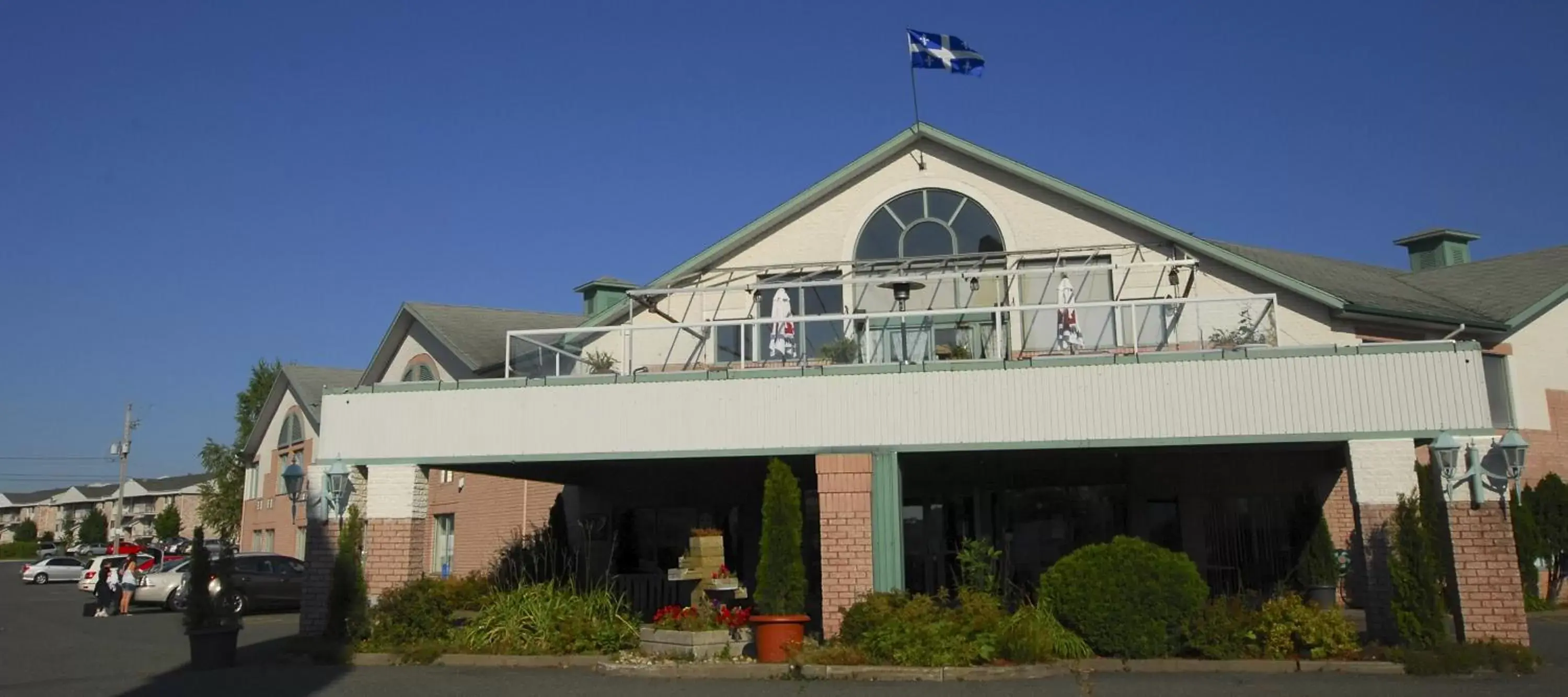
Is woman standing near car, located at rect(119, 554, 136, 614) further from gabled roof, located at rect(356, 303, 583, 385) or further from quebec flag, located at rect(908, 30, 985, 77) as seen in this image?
quebec flag, located at rect(908, 30, 985, 77)

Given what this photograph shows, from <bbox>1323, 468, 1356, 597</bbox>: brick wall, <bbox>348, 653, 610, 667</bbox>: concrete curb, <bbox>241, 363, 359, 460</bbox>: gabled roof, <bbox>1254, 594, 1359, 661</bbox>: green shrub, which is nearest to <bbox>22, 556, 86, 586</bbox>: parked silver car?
<bbox>241, 363, 359, 460</bbox>: gabled roof

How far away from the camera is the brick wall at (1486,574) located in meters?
13.4

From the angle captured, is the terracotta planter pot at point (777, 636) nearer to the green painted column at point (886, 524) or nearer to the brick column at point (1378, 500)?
the green painted column at point (886, 524)

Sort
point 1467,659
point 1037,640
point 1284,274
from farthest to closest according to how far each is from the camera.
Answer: point 1284,274
point 1037,640
point 1467,659

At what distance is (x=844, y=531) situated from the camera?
15039 millimetres

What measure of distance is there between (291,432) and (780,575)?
105 feet

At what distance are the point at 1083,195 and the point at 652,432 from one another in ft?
30.2

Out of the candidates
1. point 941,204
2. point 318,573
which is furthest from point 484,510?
point 941,204

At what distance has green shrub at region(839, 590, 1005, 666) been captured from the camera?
13.3 m

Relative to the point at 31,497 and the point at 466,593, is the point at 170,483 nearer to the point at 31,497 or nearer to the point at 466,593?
the point at 31,497

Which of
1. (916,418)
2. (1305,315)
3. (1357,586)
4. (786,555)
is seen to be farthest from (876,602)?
(1305,315)

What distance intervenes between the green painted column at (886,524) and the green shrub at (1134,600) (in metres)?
2.08

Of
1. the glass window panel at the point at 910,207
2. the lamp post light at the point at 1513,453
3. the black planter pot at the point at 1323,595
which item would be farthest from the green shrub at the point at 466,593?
the lamp post light at the point at 1513,453

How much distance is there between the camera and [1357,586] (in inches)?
706
